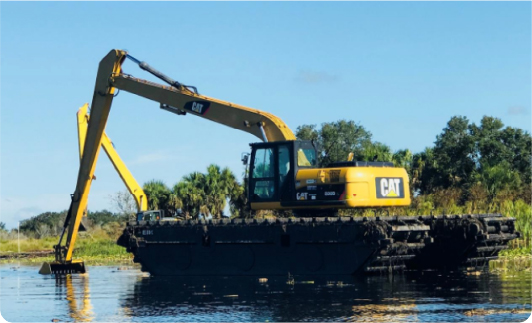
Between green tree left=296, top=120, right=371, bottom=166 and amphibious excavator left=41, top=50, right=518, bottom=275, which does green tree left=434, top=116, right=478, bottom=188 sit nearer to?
green tree left=296, top=120, right=371, bottom=166

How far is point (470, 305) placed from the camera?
1966 centimetres

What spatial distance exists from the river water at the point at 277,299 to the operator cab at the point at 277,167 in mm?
2562

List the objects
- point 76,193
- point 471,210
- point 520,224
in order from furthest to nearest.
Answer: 1. point 471,210
2. point 520,224
3. point 76,193

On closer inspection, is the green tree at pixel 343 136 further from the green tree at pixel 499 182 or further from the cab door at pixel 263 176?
the cab door at pixel 263 176

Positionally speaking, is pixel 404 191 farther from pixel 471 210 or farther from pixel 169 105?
pixel 471 210

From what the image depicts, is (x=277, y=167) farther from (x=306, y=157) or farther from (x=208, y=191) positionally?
(x=208, y=191)

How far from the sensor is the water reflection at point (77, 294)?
789 inches

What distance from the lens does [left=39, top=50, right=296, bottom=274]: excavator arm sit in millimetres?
29906

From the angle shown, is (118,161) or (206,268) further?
(118,161)

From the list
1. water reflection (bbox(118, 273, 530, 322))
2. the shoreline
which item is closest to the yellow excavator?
water reflection (bbox(118, 273, 530, 322))

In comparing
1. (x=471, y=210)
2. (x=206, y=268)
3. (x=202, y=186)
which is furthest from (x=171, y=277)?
(x=202, y=186)

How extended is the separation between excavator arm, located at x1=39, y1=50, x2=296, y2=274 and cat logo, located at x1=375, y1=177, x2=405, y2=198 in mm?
3262

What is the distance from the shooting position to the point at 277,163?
28156 mm

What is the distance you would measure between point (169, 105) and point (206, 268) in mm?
6128
